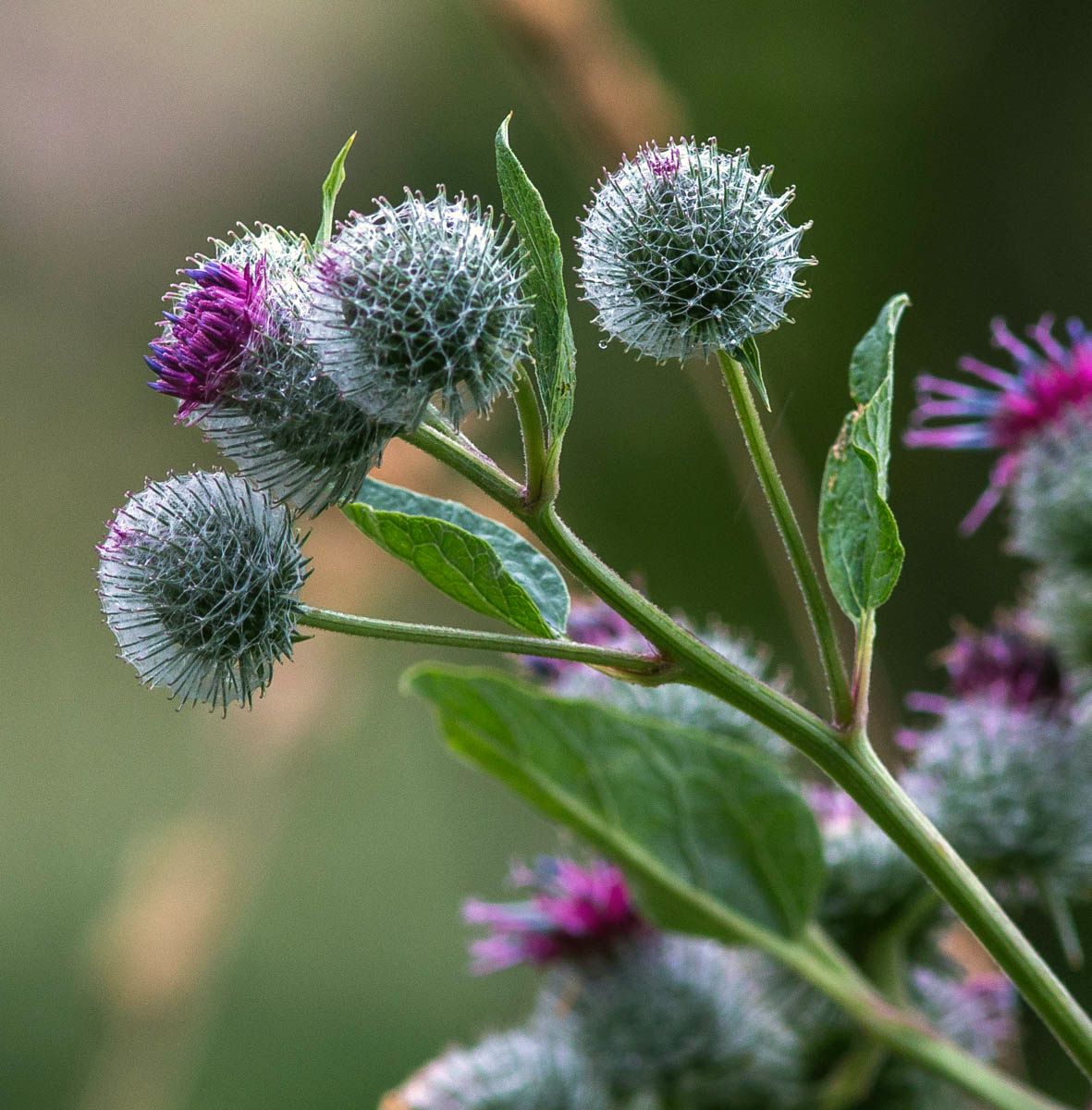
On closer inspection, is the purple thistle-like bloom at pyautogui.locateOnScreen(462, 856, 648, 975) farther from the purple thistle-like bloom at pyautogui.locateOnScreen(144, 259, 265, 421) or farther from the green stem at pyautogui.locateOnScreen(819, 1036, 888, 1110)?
the purple thistle-like bloom at pyautogui.locateOnScreen(144, 259, 265, 421)

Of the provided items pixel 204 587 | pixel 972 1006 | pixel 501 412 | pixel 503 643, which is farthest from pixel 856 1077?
pixel 501 412

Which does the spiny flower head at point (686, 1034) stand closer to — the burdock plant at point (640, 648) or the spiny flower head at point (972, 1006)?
the burdock plant at point (640, 648)

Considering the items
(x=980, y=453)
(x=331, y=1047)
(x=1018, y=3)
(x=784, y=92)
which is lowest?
(x=331, y=1047)

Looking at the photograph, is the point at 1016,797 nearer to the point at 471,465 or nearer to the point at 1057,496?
the point at 1057,496

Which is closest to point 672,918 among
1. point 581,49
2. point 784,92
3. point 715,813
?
point 715,813

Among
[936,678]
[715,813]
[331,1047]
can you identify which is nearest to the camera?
[715,813]

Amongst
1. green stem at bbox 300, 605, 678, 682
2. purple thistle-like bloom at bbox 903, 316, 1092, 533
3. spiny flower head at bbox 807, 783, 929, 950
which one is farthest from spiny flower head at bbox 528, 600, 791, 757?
green stem at bbox 300, 605, 678, 682

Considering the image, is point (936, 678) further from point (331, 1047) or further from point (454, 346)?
point (454, 346)
